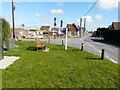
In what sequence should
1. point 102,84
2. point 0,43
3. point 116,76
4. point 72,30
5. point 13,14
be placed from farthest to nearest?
point 72,30, point 13,14, point 0,43, point 116,76, point 102,84

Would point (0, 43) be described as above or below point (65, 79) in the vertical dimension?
above

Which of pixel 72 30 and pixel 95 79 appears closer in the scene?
pixel 95 79

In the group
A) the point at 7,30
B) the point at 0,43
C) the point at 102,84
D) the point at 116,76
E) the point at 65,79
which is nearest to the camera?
the point at 102,84

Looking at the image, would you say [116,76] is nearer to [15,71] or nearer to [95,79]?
[95,79]

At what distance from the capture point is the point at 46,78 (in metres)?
4.46

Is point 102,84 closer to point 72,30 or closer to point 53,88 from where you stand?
point 53,88

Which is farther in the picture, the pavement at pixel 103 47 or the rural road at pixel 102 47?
the rural road at pixel 102 47

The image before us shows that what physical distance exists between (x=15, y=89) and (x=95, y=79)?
113 inches

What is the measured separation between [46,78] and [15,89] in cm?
123

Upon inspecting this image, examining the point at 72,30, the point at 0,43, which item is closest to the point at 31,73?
the point at 0,43

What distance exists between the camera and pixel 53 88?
12.2 feet

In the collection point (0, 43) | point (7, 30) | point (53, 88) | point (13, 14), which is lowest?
point (53, 88)

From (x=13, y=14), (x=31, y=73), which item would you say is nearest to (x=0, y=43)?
(x=31, y=73)

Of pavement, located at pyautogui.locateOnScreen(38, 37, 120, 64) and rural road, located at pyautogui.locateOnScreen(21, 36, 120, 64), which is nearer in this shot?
pavement, located at pyautogui.locateOnScreen(38, 37, 120, 64)
